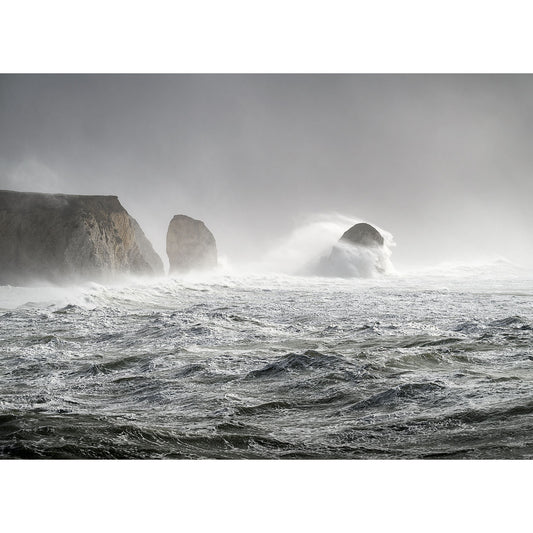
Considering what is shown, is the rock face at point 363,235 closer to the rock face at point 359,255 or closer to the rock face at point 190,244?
the rock face at point 359,255

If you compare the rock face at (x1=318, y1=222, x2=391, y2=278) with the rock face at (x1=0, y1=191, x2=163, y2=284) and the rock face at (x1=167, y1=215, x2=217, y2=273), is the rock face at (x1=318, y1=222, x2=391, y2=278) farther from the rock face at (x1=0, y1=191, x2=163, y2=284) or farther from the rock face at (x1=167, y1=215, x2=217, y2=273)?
the rock face at (x1=0, y1=191, x2=163, y2=284)

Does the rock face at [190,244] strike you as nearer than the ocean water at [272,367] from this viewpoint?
No

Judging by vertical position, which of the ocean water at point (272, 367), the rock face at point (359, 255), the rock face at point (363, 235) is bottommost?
the ocean water at point (272, 367)

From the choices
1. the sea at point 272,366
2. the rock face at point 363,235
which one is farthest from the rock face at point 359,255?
the sea at point 272,366

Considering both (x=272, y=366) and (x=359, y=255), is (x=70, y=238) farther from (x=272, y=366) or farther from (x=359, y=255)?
(x=359, y=255)

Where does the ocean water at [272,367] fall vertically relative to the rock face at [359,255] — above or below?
below

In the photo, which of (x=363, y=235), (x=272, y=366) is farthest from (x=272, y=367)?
(x=363, y=235)

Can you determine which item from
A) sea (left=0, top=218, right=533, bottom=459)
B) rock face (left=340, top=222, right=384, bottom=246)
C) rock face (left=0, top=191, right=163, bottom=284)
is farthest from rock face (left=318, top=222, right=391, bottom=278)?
rock face (left=0, top=191, right=163, bottom=284)
